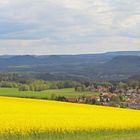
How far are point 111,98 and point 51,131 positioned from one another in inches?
1522

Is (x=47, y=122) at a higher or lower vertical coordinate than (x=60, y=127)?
higher

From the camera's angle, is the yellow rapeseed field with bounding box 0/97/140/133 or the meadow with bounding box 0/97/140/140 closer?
the meadow with bounding box 0/97/140/140

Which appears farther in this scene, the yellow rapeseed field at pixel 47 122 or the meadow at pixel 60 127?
the yellow rapeseed field at pixel 47 122

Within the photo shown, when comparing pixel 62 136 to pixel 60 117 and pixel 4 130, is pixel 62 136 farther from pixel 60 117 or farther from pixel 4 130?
pixel 60 117

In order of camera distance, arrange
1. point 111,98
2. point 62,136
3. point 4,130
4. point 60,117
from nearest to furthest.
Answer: point 4,130 < point 62,136 < point 60,117 < point 111,98

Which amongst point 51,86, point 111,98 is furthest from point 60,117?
point 51,86

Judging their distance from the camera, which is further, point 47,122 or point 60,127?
point 47,122

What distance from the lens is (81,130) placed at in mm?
21391

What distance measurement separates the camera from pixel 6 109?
25.5 metres

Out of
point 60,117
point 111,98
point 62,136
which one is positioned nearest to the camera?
point 62,136

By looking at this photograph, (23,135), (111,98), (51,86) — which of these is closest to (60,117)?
(23,135)

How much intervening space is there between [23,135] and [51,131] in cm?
189

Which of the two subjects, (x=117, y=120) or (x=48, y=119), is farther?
(x=117, y=120)

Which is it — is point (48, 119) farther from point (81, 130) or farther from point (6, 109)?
point (6, 109)
